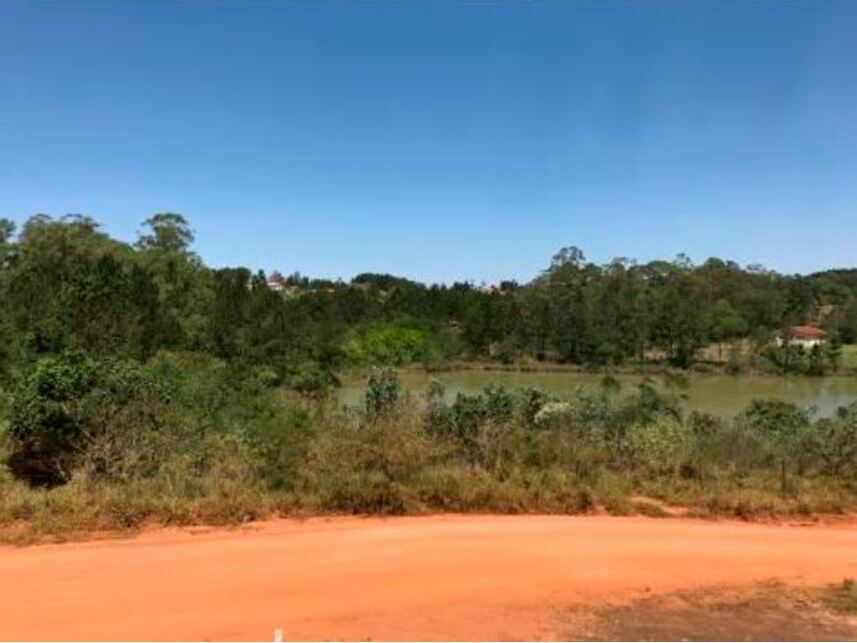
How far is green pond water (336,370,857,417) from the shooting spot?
47.5 meters

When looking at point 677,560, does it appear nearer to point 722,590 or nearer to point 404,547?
point 722,590

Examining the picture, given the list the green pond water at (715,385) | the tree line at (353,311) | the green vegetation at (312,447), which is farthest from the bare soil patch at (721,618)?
the green pond water at (715,385)

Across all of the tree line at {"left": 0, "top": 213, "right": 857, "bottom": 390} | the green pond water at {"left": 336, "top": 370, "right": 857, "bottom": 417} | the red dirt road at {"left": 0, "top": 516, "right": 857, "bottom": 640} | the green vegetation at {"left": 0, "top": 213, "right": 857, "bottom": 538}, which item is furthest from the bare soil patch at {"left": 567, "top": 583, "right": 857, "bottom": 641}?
the green pond water at {"left": 336, "top": 370, "right": 857, "bottom": 417}

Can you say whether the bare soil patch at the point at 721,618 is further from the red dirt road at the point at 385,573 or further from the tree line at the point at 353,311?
the tree line at the point at 353,311

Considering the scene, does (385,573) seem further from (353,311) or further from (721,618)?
(353,311)

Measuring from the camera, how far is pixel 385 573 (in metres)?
6.82

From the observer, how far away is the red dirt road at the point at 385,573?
5672 mm

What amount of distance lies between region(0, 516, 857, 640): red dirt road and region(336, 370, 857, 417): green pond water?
3627 cm

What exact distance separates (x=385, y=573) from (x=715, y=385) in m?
54.6

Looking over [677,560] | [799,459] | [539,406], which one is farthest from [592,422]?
[677,560]

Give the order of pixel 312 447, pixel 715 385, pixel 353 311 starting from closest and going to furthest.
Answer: pixel 312 447 → pixel 715 385 → pixel 353 311

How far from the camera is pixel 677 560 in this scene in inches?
291

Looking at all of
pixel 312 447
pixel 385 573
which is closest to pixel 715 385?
pixel 312 447

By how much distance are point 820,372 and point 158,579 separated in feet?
207
